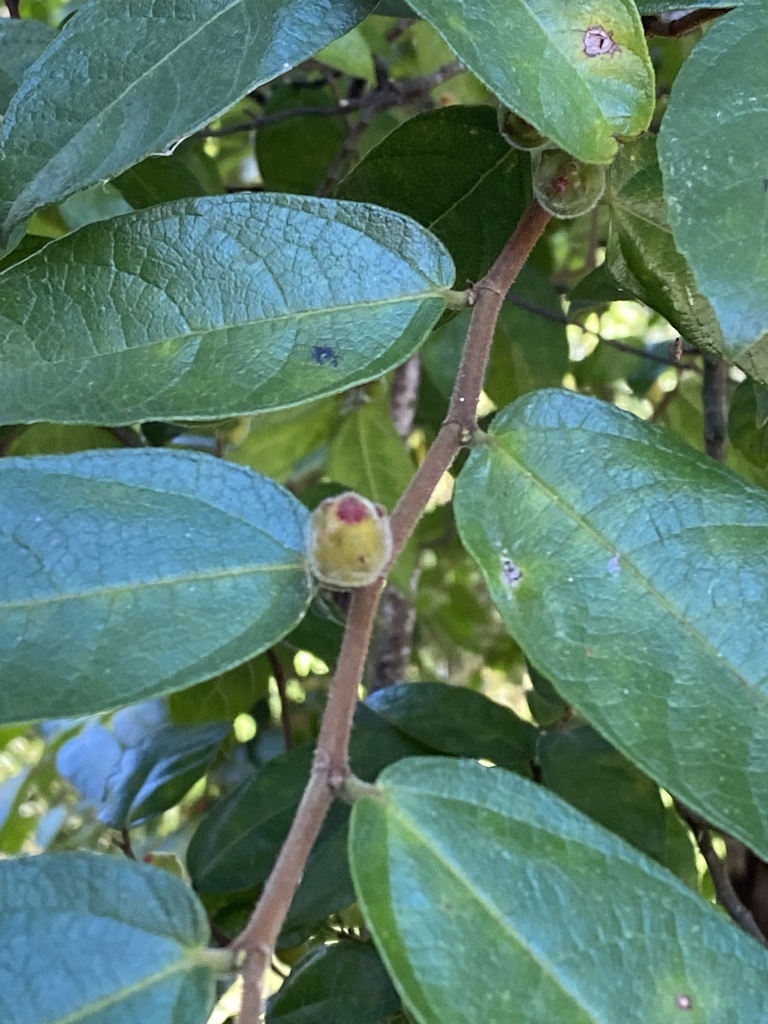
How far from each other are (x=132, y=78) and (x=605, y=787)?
0.51 meters

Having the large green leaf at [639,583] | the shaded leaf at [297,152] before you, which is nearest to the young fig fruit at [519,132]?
the large green leaf at [639,583]

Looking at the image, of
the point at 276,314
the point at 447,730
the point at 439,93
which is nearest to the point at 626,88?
the point at 276,314

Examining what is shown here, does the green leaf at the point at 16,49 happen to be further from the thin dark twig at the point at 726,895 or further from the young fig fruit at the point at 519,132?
the thin dark twig at the point at 726,895

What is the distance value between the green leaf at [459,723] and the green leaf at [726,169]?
419 millimetres

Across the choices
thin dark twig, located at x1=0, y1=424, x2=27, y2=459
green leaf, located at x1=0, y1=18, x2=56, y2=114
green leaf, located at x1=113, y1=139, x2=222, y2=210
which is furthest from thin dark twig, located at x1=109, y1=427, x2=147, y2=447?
green leaf, located at x1=0, y1=18, x2=56, y2=114

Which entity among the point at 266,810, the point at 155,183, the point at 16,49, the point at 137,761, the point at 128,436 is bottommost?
the point at 137,761

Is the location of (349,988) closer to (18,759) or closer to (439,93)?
(439,93)

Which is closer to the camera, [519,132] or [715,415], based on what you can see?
[519,132]

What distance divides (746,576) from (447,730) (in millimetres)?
374

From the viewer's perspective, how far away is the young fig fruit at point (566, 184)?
46cm

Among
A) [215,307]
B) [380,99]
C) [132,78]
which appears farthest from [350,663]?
[380,99]

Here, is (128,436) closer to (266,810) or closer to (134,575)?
(266,810)

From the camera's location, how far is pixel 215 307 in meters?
0.44

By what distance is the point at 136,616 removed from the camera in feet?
1.22
